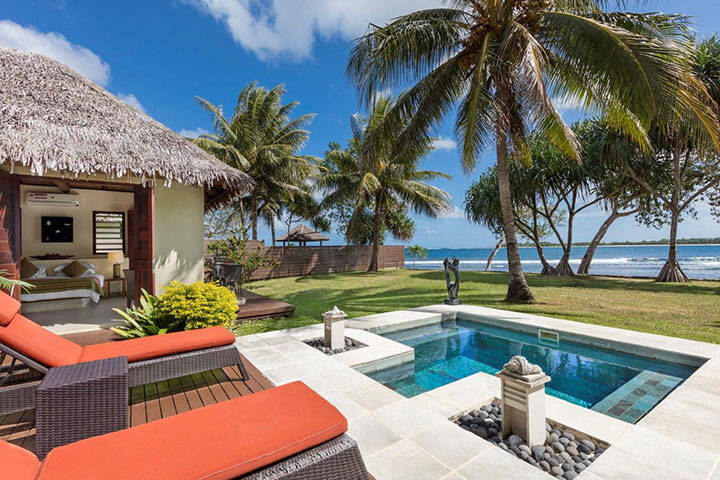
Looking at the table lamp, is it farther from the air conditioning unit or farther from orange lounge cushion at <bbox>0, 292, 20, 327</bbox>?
orange lounge cushion at <bbox>0, 292, 20, 327</bbox>

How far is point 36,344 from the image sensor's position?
248cm

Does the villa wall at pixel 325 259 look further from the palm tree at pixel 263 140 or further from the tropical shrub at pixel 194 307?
the tropical shrub at pixel 194 307

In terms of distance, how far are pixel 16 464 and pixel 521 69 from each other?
7765 millimetres

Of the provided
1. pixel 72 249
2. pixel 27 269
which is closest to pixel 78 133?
pixel 27 269

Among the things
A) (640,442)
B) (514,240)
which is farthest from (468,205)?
(640,442)

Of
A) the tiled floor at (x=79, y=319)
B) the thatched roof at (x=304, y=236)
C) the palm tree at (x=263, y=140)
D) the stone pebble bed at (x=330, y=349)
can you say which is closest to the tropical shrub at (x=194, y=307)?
the stone pebble bed at (x=330, y=349)

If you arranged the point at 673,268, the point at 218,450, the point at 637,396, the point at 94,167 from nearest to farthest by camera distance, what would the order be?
1. the point at 218,450
2. the point at 637,396
3. the point at 94,167
4. the point at 673,268

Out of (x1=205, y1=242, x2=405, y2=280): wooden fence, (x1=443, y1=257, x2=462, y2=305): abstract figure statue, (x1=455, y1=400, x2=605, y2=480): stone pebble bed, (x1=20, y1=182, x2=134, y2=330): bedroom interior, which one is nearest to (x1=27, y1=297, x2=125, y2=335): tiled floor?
(x1=20, y1=182, x2=134, y2=330): bedroom interior

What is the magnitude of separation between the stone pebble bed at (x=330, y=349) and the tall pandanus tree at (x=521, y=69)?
14.8 feet

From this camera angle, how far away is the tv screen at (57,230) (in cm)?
868

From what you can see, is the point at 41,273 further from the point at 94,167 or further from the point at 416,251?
the point at 416,251

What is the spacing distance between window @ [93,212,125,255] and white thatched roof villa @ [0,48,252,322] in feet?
5.20

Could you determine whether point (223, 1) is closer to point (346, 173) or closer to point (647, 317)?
point (346, 173)

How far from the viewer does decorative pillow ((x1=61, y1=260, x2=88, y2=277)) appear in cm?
809
